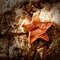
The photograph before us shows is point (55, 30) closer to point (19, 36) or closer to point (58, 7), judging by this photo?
point (58, 7)

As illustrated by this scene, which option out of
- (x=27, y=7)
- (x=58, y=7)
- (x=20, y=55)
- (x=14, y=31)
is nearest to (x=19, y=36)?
(x=14, y=31)

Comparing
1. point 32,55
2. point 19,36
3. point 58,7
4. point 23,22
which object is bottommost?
point 32,55

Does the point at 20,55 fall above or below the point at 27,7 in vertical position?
A: below

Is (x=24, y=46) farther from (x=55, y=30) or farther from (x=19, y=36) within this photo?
(x=55, y=30)

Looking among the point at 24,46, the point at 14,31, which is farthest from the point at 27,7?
the point at 24,46

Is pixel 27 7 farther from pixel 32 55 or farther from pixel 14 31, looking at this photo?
pixel 32 55

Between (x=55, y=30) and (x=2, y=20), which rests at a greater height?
(x=2, y=20)

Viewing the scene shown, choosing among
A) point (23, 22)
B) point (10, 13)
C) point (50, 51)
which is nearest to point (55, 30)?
point (50, 51)

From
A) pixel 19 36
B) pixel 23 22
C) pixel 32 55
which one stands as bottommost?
pixel 32 55
